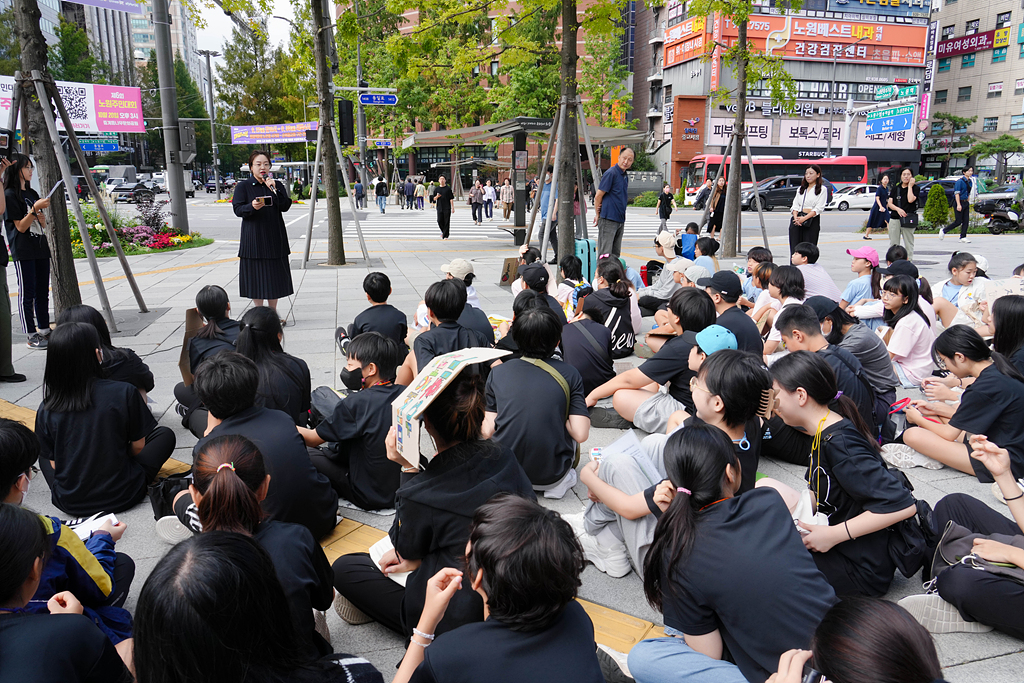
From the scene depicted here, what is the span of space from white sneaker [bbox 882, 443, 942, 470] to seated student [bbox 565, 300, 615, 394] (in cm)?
190

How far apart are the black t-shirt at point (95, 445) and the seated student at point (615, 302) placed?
137 inches

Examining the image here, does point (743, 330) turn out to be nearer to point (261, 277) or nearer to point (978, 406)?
point (978, 406)

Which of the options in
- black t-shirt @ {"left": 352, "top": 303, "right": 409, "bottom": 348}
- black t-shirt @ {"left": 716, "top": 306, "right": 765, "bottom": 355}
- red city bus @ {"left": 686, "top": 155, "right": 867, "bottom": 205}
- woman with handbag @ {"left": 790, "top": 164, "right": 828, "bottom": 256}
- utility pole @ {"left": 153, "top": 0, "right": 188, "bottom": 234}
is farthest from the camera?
red city bus @ {"left": 686, "top": 155, "right": 867, "bottom": 205}

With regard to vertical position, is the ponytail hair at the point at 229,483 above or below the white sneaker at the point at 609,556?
above

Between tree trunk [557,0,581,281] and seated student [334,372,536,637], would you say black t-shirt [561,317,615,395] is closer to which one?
seated student [334,372,536,637]

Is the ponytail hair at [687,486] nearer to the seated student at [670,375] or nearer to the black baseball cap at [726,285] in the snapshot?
the seated student at [670,375]

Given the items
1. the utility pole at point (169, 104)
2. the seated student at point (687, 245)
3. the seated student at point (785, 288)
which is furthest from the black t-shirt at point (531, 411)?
the utility pole at point (169, 104)

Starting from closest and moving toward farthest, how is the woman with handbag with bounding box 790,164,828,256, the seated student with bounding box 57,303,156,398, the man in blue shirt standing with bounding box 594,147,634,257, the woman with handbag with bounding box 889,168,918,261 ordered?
the seated student with bounding box 57,303,156,398 → the man in blue shirt standing with bounding box 594,147,634,257 → the woman with handbag with bounding box 790,164,828,256 → the woman with handbag with bounding box 889,168,918,261

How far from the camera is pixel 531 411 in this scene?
11.6 feet

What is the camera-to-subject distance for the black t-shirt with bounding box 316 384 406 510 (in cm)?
331

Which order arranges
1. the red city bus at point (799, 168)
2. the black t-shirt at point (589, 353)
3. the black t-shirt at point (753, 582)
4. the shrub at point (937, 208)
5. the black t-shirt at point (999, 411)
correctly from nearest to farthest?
the black t-shirt at point (753, 582)
the black t-shirt at point (999, 411)
the black t-shirt at point (589, 353)
the shrub at point (937, 208)
the red city bus at point (799, 168)

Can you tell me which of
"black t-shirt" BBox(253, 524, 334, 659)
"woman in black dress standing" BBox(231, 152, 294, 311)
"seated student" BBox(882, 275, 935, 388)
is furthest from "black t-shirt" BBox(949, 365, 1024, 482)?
"woman in black dress standing" BBox(231, 152, 294, 311)

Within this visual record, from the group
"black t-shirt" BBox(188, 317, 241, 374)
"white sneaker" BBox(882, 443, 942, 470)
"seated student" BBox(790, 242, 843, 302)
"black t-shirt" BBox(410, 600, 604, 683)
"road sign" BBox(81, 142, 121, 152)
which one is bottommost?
"white sneaker" BBox(882, 443, 942, 470)

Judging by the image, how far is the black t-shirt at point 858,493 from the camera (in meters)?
2.60
